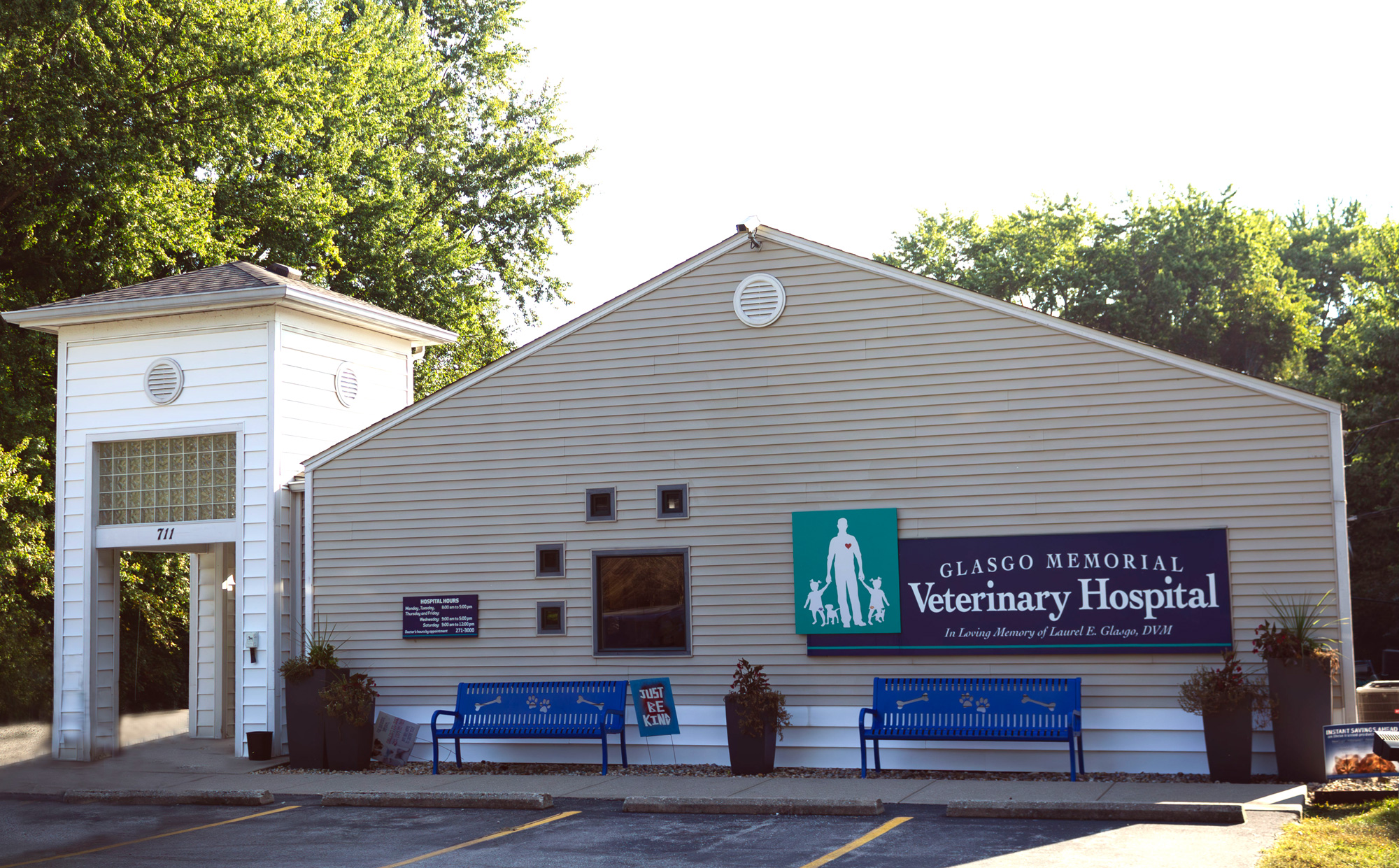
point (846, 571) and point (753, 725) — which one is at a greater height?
point (846, 571)

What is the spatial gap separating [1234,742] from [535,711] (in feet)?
21.7

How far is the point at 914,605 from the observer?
11.8 metres

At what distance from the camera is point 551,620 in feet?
42.6

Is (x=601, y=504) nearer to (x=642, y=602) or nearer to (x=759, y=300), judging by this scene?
(x=642, y=602)

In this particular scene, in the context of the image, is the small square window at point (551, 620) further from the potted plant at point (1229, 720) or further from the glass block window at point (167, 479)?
the potted plant at point (1229, 720)

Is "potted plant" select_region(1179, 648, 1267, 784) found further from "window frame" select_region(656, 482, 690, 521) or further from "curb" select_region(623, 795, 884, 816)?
"window frame" select_region(656, 482, 690, 521)

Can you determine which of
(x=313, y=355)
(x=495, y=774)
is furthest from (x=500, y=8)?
(x=495, y=774)

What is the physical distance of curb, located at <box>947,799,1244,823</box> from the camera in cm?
868

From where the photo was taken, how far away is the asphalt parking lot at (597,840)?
7.88 m

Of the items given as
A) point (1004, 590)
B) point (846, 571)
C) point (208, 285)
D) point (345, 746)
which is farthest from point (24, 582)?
point (1004, 590)

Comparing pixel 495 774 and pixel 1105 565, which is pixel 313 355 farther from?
pixel 1105 565

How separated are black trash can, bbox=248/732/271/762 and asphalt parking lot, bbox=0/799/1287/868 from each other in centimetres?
280

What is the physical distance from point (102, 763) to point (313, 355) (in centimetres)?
541

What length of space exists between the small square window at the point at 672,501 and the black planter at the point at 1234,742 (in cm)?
529
